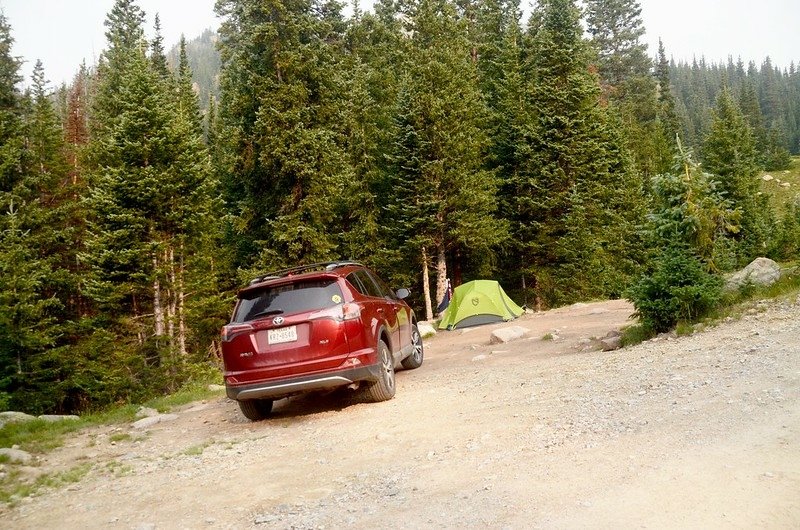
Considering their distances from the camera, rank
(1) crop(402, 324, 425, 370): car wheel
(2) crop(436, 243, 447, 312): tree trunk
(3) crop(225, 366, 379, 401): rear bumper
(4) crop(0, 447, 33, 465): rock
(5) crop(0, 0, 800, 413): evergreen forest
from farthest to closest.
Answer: (2) crop(436, 243, 447, 312): tree trunk → (5) crop(0, 0, 800, 413): evergreen forest → (1) crop(402, 324, 425, 370): car wheel → (3) crop(225, 366, 379, 401): rear bumper → (4) crop(0, 447, 33, 465): rock

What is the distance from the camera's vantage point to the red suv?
271 inches

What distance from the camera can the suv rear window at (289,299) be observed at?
7148 mm

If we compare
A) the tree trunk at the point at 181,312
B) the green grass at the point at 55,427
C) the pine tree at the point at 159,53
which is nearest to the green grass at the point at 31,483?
the green grass at the point at 55,427

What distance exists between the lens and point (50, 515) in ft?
15.2

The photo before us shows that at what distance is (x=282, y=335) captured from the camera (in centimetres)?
696

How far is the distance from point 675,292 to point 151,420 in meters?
8.63

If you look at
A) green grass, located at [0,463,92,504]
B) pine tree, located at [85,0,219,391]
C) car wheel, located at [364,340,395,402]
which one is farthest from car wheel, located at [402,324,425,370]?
pine tree, located at [85,0,219,391]

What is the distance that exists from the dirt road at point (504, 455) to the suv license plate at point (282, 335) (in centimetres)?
114

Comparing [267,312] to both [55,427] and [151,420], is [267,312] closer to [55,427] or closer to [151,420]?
[151,420]

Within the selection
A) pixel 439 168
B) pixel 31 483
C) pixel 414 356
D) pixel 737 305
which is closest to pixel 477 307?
pixel 439 168

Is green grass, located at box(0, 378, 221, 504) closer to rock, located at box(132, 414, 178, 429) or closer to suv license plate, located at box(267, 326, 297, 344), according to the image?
rock, located at box(132, 414, 178, 429)

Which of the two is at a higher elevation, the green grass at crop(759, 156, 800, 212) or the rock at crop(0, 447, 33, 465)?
the green grass at crop(759, 156, 800, 212)

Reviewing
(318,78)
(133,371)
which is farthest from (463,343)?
(318,78)

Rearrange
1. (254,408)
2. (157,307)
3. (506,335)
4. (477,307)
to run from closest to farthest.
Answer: (254,408) → (506,335) → (157,307) → (477,307)
